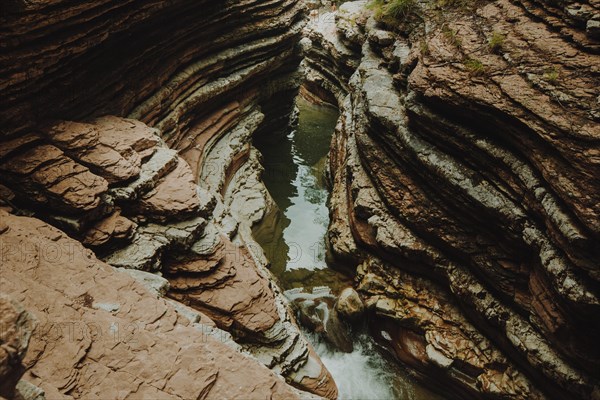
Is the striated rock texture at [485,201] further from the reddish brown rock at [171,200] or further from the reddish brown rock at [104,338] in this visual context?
the reddish brown rock at [104,338]

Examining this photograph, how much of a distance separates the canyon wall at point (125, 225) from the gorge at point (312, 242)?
4 cm

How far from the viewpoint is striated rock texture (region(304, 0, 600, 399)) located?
6.23m

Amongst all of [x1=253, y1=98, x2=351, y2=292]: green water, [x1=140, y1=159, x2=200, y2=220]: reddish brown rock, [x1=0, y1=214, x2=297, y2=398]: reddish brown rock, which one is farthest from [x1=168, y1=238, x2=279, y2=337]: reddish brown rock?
[x1=253, y1=98, x2=351, y2=292]: green water

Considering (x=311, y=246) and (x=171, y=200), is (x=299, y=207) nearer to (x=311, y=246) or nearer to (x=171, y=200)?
(x=311, y=246)

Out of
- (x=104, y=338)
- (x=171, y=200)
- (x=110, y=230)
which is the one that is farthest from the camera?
(x=171, y=200)

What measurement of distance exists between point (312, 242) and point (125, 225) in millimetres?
6897

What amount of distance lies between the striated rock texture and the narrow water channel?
A: 592 millimetres

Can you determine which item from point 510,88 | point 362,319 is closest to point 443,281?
point 362,319

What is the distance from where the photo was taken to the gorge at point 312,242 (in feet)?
15.8

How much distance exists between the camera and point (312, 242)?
12453 mm

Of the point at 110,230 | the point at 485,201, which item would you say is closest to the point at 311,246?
the point at 485,201

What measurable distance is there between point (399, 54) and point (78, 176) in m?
8.82

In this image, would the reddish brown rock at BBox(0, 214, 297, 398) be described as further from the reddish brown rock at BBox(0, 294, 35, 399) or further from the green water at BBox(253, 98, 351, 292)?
the green water at BBox(253, 98, 351, 292)

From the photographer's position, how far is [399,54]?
10.9m
